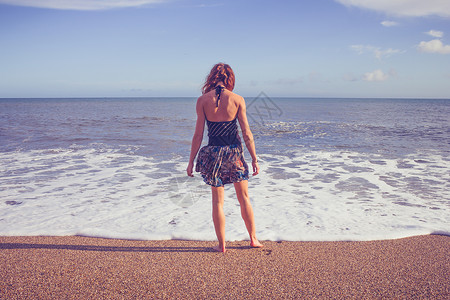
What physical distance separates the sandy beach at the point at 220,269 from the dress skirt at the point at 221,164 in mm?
852

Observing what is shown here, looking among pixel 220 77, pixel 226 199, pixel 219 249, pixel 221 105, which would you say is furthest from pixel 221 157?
pixel 226 199

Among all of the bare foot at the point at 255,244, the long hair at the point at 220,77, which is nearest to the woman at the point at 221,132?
the long hair at the point at 220,77

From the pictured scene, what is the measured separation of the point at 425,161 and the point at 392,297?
7.60 metres

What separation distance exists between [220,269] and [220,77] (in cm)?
194

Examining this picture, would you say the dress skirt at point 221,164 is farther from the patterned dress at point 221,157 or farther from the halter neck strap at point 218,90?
the halter neck strap at point 218,90

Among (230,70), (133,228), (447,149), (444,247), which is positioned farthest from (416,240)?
(447,149)

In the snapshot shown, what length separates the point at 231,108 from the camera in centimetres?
310

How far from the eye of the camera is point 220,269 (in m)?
2.98

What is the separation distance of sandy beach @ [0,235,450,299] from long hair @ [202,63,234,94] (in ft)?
6.00

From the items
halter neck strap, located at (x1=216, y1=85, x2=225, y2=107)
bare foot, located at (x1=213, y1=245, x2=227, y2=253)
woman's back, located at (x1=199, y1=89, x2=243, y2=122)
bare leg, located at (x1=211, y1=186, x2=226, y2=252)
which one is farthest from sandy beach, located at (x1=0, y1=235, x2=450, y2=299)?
halter neck strap, located at (x1=216, y1=85, x2=225, y2=107)

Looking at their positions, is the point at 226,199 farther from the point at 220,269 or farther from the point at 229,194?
the point at 220,269

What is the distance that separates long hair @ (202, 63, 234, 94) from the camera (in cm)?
317

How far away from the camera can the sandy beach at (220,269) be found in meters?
2.59

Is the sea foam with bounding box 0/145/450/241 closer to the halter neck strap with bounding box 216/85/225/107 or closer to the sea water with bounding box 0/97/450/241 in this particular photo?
the sea water with bounding box 0/97/450/241
